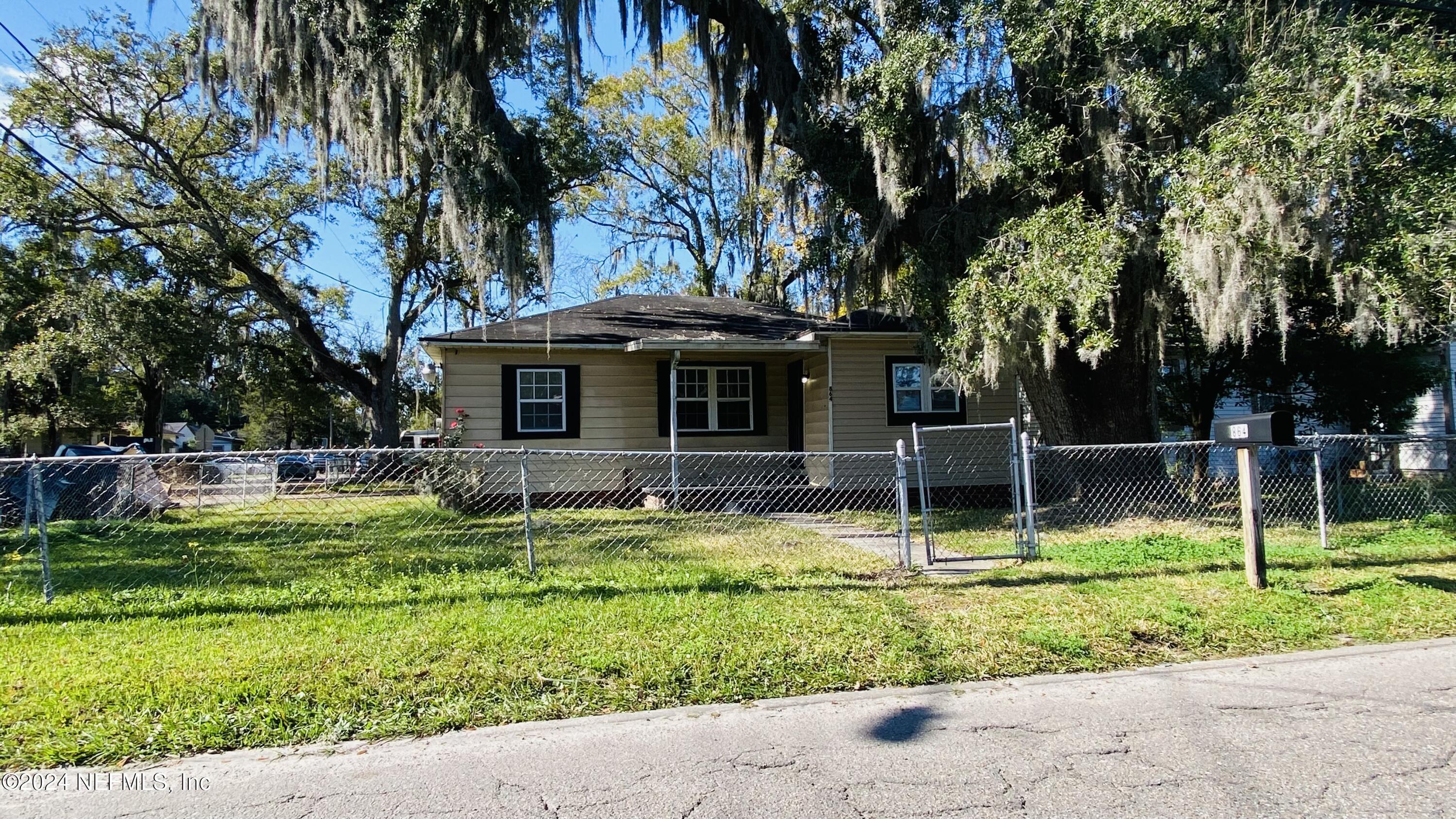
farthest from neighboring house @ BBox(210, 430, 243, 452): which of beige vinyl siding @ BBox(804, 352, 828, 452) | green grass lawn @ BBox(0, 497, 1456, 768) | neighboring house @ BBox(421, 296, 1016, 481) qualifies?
green grass lawn @ BBox(0, 497, 1456, 768)

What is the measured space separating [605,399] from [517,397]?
4.96 ft

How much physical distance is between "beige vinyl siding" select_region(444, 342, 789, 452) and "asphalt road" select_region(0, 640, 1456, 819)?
380 inches

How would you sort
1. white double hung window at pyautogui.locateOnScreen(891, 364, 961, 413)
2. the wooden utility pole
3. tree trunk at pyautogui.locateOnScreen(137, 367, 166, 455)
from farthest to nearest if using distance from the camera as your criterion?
tree trunk at pyautogui.locateOnScreen(137, 367, 166, 455) < white double hung window at pyautogui.locateOnScreen(891, 364, 961, 413) < the wooden utility pole

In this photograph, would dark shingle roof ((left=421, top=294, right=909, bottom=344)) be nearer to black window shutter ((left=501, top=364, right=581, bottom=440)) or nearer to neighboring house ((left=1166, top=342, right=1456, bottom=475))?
black window shutter ((left=501, top=364, right=581, bottom=440))

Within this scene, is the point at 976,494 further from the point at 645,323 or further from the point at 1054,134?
the point at 645,323

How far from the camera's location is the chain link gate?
7.42 metres

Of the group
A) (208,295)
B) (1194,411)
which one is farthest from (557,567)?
(208,295)

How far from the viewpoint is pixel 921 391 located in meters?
13.7

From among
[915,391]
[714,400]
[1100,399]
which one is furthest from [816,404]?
[1100,399]

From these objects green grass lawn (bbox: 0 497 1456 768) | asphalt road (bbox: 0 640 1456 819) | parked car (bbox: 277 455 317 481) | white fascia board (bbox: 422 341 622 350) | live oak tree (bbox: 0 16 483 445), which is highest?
live oak tree (bbox: 0 16 483 445)

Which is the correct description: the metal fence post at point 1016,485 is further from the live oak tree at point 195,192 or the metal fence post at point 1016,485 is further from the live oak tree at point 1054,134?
the live oak tree at point 195,192

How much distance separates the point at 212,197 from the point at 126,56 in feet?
10.8

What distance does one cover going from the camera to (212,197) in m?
18.4

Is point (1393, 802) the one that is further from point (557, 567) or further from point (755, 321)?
point (755, 321)
